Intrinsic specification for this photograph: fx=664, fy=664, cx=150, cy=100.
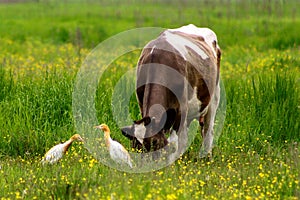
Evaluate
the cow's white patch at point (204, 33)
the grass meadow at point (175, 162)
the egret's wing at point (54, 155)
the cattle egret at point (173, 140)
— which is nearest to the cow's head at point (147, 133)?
the grass meadow at point (175, 162)

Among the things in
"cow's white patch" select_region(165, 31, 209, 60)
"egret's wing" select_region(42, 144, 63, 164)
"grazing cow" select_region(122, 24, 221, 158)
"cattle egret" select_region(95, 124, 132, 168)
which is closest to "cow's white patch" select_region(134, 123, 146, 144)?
"grazing cow" select_region(122, 24, 221, 158)

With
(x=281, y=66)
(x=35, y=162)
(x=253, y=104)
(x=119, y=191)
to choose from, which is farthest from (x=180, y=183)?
(x=281, y=66)

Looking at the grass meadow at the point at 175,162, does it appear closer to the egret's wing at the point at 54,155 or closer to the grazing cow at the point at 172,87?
the egret's wing at the point at 54,155

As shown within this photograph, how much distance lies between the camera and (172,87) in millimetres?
7371

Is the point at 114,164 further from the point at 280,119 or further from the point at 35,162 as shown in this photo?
the point at 280,119

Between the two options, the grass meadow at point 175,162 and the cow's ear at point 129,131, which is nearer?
the grass meadow at point 175,162

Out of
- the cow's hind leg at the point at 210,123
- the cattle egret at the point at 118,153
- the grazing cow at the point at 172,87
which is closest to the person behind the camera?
the grazing cow at the point at 172,87

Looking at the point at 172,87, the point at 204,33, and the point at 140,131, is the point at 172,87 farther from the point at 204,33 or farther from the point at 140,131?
the point at 204,33

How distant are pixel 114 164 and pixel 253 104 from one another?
311 cm

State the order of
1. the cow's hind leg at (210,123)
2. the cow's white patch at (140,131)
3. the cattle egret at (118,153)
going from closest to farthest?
the cow's white patch at (140,131) → the cattle egret at (118,153) → the cow's hind leg at (210,123)

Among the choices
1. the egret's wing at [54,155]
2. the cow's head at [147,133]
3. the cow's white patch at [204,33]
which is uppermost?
the cow's white patch at [204,33]

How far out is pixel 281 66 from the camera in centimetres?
1301

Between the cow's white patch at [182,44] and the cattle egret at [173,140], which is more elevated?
the cow's white patch at [182,44]

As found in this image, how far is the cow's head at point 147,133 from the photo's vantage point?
6691 millimetres
